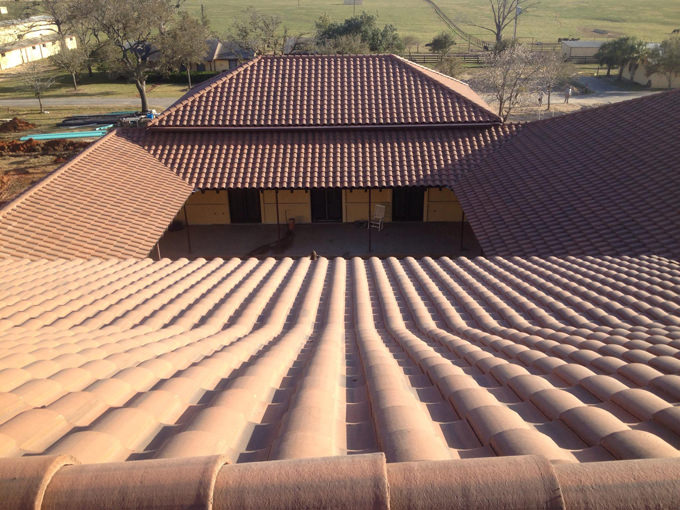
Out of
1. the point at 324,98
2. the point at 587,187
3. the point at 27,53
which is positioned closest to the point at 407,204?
the point at 324,98

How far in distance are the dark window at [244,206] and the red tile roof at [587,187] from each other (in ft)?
26.5

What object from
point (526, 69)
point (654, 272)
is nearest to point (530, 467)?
point (654, 272)

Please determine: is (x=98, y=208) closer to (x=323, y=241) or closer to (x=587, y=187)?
(x=323, y=241)

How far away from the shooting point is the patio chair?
62.1 ft

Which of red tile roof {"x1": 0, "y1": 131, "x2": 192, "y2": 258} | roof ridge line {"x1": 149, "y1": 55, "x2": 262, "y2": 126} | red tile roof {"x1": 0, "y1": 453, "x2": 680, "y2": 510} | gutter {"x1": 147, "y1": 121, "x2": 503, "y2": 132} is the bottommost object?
red tile roof {"x1": 0, "y1": 131, "x2": 192, "y2": 258}

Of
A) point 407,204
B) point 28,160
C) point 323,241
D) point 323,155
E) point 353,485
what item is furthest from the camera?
point 28,160

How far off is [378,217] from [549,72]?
29.7 metres

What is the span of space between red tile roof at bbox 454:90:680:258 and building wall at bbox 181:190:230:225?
30.0 feet

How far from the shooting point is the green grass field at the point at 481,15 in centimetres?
8881

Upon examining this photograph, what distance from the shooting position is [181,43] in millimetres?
48594

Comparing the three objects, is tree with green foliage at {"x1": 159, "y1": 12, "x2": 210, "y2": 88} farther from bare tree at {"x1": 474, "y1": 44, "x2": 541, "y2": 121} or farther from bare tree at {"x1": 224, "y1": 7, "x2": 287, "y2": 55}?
bare tree at {"x1": 474, "y1": 44, "x2": 541, "y2": 121}

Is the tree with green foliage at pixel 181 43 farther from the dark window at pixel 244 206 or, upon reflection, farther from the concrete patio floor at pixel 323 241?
the concrete patio floor at pixel 323 241

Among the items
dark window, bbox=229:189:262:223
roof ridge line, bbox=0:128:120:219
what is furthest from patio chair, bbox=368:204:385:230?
roof ridge line, bbox=0:128:120:219

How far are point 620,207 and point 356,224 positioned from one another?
10.3 metres
